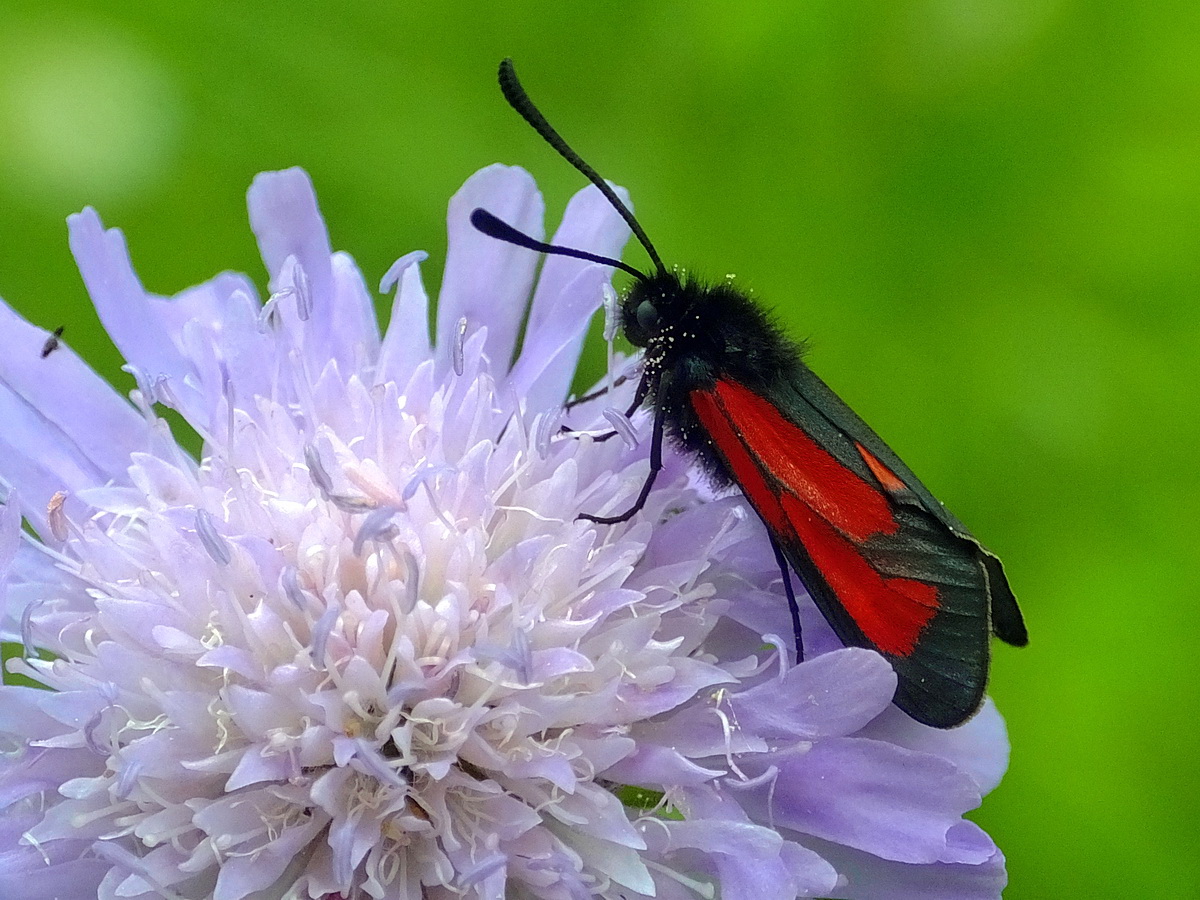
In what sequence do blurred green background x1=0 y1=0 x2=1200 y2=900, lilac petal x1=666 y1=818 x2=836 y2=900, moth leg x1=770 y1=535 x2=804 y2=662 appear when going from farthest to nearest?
blurred green background x1=0 y1=0 x2=1200 y2=900, moth leg x1=770 y1=535 x2=804 y2=662, lilac petal x1=666 y1=818 x2=836 y2=900

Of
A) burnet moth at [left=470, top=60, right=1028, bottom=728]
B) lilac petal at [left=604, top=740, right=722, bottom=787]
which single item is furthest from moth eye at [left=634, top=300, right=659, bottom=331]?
lilac petal at [left=604, top=740, right=722, bottom=787]

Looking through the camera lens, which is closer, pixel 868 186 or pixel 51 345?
pixel 51 345

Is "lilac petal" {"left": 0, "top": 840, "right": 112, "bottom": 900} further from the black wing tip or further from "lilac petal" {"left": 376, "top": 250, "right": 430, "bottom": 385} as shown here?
the black wing tip

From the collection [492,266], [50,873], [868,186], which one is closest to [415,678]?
[50,873]

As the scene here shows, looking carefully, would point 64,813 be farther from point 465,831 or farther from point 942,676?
point 942,676

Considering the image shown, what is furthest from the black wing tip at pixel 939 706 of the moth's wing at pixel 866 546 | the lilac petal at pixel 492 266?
the lilac petal at pixel 492 266

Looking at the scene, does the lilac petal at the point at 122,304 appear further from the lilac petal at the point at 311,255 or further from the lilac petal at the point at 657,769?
the lilac petal at the point at 657,769

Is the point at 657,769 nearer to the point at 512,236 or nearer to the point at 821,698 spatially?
the point at 821,698
